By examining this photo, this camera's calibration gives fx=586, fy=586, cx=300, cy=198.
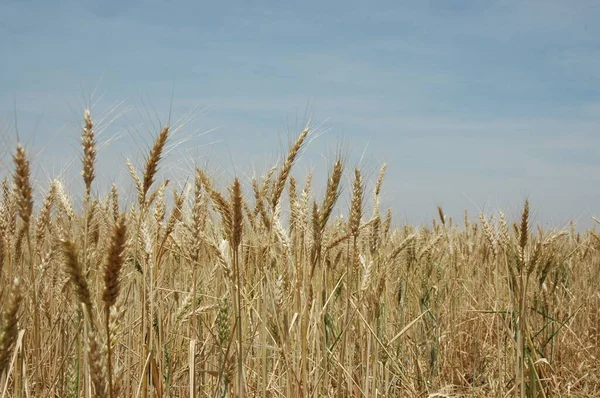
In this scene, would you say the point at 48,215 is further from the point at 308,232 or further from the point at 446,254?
the point at 446,254

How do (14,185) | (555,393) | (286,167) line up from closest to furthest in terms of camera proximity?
(14,185) → (286,167) → (555,393)

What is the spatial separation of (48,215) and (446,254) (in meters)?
4.59

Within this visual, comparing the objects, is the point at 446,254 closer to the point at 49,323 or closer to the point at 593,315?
the point at 593,315

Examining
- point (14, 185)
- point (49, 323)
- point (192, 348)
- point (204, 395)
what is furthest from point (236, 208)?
point (49, 323)

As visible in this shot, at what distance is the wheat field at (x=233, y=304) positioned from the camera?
5.89ft

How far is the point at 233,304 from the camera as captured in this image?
5.92 ft

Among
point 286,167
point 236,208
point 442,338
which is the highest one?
point 286,167

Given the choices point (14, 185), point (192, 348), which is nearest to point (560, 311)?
point (192, 348)

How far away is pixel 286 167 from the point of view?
222cm

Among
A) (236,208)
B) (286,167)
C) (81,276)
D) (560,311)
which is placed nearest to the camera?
(81,276)

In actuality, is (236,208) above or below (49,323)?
above

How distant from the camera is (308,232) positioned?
7.74ft

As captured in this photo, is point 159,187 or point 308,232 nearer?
point 308,232

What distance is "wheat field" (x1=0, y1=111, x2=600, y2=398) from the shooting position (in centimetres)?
179
